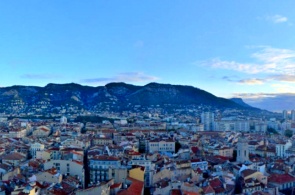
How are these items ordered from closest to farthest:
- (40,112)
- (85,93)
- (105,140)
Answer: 1. (105,140)
2. (40,112)
3. (85,93)

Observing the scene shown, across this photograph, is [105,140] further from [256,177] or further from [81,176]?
[256,177]

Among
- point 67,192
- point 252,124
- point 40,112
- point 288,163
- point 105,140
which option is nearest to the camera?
point 67,192

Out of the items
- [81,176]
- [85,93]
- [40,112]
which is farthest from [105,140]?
[85,93]

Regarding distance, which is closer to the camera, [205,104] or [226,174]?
[226,174]

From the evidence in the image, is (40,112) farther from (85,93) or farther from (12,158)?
(12,158)

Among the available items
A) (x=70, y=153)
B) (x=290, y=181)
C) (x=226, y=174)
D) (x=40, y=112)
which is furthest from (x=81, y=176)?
(x=40, y=112)

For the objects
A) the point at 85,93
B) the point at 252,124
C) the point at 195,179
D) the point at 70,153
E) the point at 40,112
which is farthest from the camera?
the point at 85,93

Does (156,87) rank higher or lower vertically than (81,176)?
higher
